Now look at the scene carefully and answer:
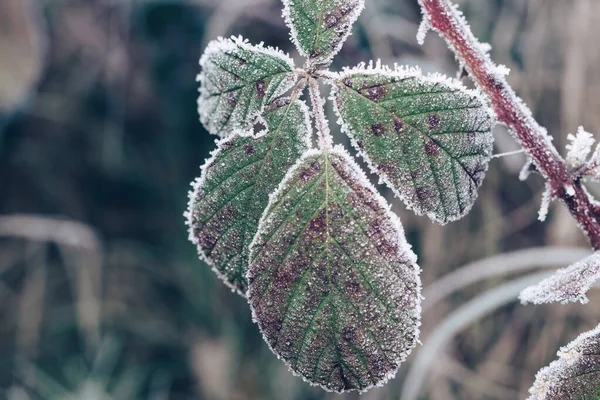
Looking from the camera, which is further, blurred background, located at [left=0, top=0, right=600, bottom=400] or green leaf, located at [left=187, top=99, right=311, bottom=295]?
blurred background, located at [left=0, top=0, right=600, bottom=400]

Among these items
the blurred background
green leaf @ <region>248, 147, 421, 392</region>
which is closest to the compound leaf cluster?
green leaf @ <region>248, 147, 421, 392</region>

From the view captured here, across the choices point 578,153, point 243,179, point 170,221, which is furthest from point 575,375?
point 170,221

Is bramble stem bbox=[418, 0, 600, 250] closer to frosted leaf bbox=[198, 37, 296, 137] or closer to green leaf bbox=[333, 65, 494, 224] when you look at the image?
green leaf bbox=[333, 65, 494, 224]

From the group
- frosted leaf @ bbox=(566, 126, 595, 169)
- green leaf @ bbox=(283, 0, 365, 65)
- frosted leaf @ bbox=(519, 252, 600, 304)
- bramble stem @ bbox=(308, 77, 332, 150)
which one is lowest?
frosted leaf @ bbox=(519, 252, 600, 304)

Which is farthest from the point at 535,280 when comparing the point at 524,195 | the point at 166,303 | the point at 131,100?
the point at 131,100

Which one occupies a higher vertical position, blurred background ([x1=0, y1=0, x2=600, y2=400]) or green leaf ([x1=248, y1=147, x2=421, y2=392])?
blurred background ([x1=0, y1=0, x2=600, y2=400])

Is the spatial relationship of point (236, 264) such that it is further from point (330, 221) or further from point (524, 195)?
point (524, 195)

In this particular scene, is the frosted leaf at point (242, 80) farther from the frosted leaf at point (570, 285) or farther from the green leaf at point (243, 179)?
the frosted leaf at point (570, 285)
